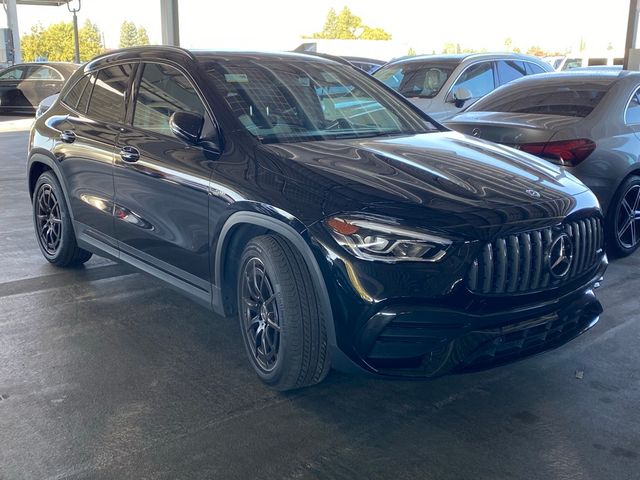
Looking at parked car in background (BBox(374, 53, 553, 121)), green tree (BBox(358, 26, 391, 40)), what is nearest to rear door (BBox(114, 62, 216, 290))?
parked car in background (BBox(374, 53, 553, 121))

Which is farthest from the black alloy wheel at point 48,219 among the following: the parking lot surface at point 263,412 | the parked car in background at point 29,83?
the parked car in background at point 29,83

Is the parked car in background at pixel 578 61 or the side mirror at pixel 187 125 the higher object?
the side mirror at pixel 187 125

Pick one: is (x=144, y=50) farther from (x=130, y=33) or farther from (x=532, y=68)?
(x=130, y=33)

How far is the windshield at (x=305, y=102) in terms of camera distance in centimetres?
398

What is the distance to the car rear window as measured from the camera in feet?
19.5

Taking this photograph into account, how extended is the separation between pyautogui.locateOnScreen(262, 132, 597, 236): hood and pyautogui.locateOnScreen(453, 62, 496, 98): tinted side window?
602 centimetres

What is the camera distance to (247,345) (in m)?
3.75

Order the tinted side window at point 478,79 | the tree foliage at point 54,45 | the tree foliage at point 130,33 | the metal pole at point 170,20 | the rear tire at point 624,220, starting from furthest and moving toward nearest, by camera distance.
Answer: the tree foliage at point 130,33
the tree foliage at point 54,45
the metal pole at point 170,20
the tinted side window at point 478,79
the rear tire at point 624,220

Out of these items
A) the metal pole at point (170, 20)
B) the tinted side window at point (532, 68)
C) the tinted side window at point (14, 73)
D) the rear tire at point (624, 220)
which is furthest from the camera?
the metal pole at point (170, 20)

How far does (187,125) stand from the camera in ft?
12.5

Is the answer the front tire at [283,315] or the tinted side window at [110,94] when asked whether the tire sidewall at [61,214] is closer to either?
the tinted side window at [110,94]

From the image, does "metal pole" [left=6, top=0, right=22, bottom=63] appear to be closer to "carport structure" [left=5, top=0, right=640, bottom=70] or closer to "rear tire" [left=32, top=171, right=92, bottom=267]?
"carport structure" [left=5, top=0, right=640, bottom=70]

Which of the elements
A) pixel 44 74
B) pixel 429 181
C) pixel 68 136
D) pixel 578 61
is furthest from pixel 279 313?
pixel 578 61

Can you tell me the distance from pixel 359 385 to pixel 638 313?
2.14 m
